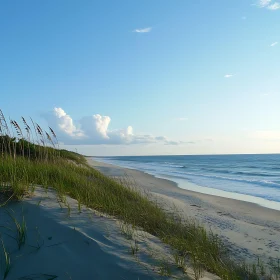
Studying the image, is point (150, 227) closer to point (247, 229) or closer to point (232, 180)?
point (247, 229)

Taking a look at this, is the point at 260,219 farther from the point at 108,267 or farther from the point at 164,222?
the point at 108,267

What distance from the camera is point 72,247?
133 inches

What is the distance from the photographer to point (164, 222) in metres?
5.44

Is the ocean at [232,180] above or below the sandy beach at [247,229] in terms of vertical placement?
below

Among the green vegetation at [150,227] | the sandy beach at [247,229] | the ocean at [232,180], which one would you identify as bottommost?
the ocean at [232,180]

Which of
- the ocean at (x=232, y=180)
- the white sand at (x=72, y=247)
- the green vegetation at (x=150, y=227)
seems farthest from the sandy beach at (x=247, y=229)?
the ocean at (x=232, y=180)

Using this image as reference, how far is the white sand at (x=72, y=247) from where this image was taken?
300 centimetres

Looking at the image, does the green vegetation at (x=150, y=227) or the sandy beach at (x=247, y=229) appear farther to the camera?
the sandy beach at (x=247, y=229)

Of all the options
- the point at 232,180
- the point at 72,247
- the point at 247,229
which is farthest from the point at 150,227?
the point at 232,180

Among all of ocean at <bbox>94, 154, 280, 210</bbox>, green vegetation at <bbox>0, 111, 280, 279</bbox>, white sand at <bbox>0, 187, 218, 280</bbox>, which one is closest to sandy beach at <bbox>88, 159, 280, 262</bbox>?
green vegetation at <bbox>0, 111, 280, 279</bbox>

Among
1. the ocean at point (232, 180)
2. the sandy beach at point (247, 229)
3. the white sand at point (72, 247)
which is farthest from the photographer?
the ocean at point (232, 180)

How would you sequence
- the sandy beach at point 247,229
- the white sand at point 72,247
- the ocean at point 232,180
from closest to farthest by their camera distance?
the white sand at point 72,247, the sandy beach at point 247,229, the ocean at point 232,180

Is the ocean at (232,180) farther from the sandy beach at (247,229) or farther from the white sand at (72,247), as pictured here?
the white sand at (72,247)

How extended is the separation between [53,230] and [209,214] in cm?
743
